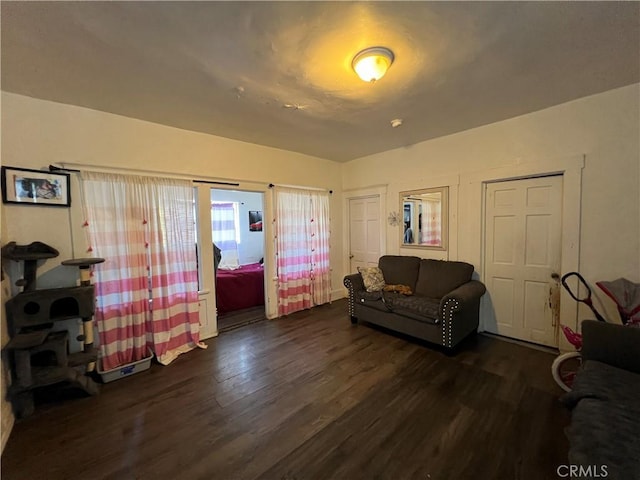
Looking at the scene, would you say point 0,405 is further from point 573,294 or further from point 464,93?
point 573,294

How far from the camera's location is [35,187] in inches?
87.3

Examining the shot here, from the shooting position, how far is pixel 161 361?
8.87ft

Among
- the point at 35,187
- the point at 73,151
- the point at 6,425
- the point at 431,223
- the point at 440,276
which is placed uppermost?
the point at 73,151

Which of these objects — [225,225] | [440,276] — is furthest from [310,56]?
[225,225]

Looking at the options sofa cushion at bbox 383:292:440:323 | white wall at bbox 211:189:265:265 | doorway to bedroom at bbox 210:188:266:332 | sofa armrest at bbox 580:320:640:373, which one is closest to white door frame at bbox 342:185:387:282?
sofa cushion at bbox 383:292:440:323

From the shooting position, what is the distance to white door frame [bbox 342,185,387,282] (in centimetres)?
427

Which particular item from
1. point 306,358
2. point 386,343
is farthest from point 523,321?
point 306,358

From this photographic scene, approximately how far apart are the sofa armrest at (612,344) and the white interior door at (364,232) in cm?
277

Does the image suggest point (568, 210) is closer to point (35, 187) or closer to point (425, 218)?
point (425, 218)

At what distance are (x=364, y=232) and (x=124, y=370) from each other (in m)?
3.74

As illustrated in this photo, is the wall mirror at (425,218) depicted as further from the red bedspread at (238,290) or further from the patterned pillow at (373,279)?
the red bedspread at (238,290)

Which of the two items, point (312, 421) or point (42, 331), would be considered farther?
point (42, 331)

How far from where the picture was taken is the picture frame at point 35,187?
210 centimetres

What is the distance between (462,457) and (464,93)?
2.77 m
